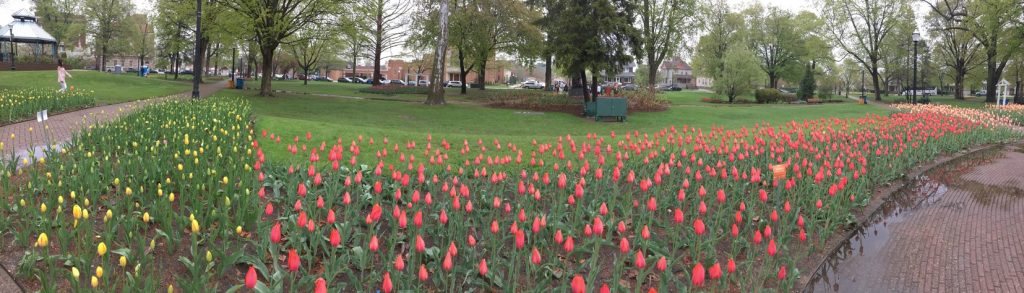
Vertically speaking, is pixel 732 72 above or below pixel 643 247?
above

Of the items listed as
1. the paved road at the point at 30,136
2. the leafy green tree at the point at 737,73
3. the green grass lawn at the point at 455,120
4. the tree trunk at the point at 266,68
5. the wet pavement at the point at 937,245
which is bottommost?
the wet pavement at the point at 937,245

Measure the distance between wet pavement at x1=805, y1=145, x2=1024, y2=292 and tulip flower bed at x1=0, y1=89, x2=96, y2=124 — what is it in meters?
15.4

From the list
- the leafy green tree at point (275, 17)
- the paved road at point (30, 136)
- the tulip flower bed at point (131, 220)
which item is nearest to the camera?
the tulip flower bed at point (131, 220)

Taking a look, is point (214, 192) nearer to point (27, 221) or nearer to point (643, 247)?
point (27, 221)

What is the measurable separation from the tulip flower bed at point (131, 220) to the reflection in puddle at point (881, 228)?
4.76 metres

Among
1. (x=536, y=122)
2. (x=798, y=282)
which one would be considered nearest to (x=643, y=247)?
(x=798, y=282)

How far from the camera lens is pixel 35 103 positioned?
1402 cm

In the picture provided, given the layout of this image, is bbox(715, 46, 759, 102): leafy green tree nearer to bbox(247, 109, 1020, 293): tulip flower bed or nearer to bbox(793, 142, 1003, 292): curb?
bbox(793, 142, 1003, 292): curb

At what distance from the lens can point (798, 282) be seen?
500 centimetres

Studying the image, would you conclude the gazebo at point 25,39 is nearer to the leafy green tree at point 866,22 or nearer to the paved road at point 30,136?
the paved road at point 30,136

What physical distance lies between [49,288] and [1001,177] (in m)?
13.5

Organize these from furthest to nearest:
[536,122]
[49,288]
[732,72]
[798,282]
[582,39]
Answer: [732,72], [582,39], [536,122], [798,282], [49,288]

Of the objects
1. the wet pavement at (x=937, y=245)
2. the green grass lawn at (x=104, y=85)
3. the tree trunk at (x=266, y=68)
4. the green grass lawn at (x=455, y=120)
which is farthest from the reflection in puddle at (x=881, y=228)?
the tree trunk at (x=266, y=68)

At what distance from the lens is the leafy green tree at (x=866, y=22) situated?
52.7 metres
